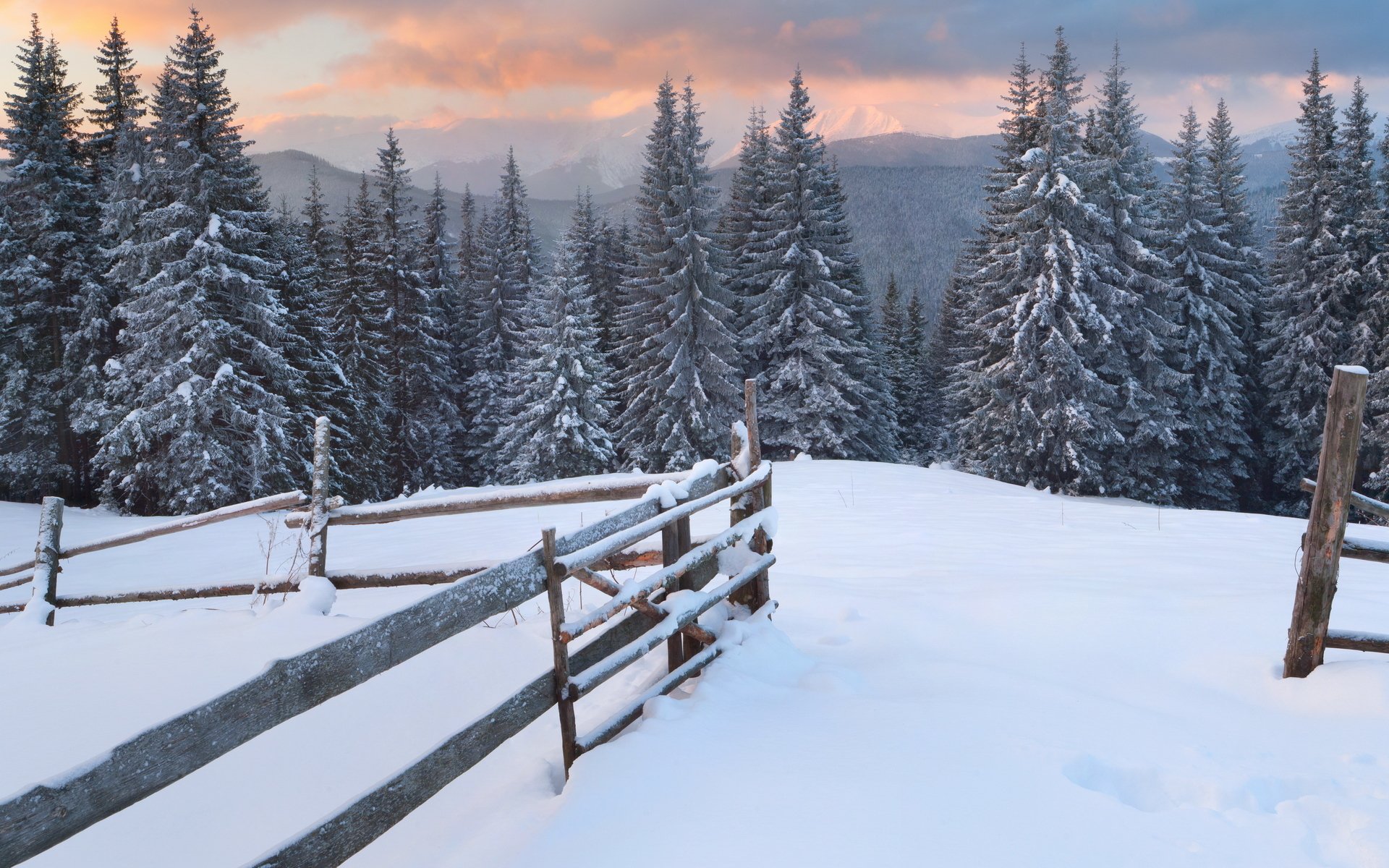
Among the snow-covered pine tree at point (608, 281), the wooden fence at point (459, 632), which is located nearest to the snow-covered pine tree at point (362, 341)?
the snow-covered pine tree at point (608, 281)

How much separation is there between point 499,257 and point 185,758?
38957 mm

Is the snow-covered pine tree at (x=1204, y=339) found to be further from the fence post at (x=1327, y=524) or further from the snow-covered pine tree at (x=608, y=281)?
the fence post at (x=1327, y=524)

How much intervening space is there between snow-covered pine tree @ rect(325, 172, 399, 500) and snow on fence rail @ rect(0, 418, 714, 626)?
21.2 m

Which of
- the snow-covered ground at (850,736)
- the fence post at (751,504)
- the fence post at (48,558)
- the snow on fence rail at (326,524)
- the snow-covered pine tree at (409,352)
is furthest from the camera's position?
the snow-covered pine tree at (409,352)

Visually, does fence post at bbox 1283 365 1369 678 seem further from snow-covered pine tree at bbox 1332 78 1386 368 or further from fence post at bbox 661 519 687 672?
snow-covered pine tree at bbox 1332 78 1386 368

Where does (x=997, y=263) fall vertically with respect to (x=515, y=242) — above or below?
below

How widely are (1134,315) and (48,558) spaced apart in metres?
29.2

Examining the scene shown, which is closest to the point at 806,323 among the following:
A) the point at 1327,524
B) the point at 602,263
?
the point at 602,263

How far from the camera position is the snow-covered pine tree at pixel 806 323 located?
27.8 m

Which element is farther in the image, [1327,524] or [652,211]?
[652,211]

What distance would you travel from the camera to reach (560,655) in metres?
Result: 3.51

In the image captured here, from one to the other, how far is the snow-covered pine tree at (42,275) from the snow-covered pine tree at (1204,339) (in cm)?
3732

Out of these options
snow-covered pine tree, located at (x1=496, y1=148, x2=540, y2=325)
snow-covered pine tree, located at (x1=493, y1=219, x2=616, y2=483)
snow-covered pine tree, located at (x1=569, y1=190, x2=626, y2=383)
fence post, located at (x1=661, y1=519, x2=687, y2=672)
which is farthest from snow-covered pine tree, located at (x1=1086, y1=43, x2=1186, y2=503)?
fence post, located at (x1=661, y1=519, x2=687, y2=672)

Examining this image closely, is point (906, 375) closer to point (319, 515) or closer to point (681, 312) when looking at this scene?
point (681, 312)
